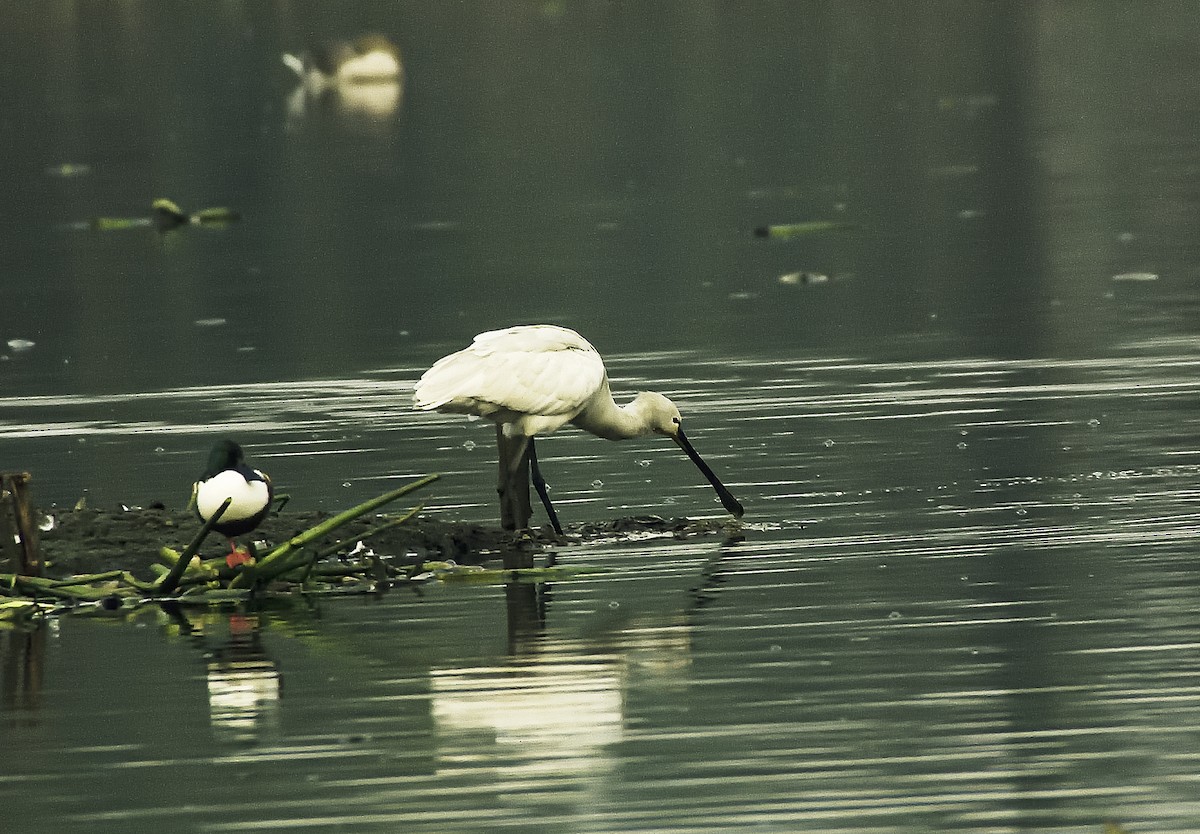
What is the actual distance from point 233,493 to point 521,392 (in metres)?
1.94

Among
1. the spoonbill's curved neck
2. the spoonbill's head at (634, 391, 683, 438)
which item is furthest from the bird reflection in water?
the spoonbill's head at (634, 391, 683, 438)

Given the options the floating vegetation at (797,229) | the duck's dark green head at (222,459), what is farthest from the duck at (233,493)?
the floating vegetation at (797,229)

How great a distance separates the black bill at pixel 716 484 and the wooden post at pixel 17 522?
11.4 feet

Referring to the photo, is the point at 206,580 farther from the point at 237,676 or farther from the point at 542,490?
the point at 542,490

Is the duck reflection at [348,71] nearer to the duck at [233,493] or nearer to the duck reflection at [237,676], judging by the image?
the duck at [233,493]

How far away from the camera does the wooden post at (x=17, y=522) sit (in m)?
14.2

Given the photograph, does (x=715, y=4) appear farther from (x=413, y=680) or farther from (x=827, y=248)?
(x=413, y=680)

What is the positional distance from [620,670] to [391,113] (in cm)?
5046

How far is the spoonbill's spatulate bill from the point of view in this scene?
1391 centimetres

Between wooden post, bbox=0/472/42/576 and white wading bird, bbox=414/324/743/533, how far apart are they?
2.03 metres

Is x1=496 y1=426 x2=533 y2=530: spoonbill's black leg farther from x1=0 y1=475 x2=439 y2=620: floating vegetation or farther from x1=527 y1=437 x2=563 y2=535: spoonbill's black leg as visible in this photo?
x1=0 y1=475 x2=439 y2=620: floating vegetation

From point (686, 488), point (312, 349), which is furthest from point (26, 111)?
point (686, 488)

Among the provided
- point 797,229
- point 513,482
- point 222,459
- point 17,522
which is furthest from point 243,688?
point 797,229

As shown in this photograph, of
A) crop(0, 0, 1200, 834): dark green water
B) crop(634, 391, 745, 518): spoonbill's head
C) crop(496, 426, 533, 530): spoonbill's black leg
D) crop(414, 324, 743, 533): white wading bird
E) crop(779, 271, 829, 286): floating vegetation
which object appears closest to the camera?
crop(0, 0, 1200, 834): dark green water
